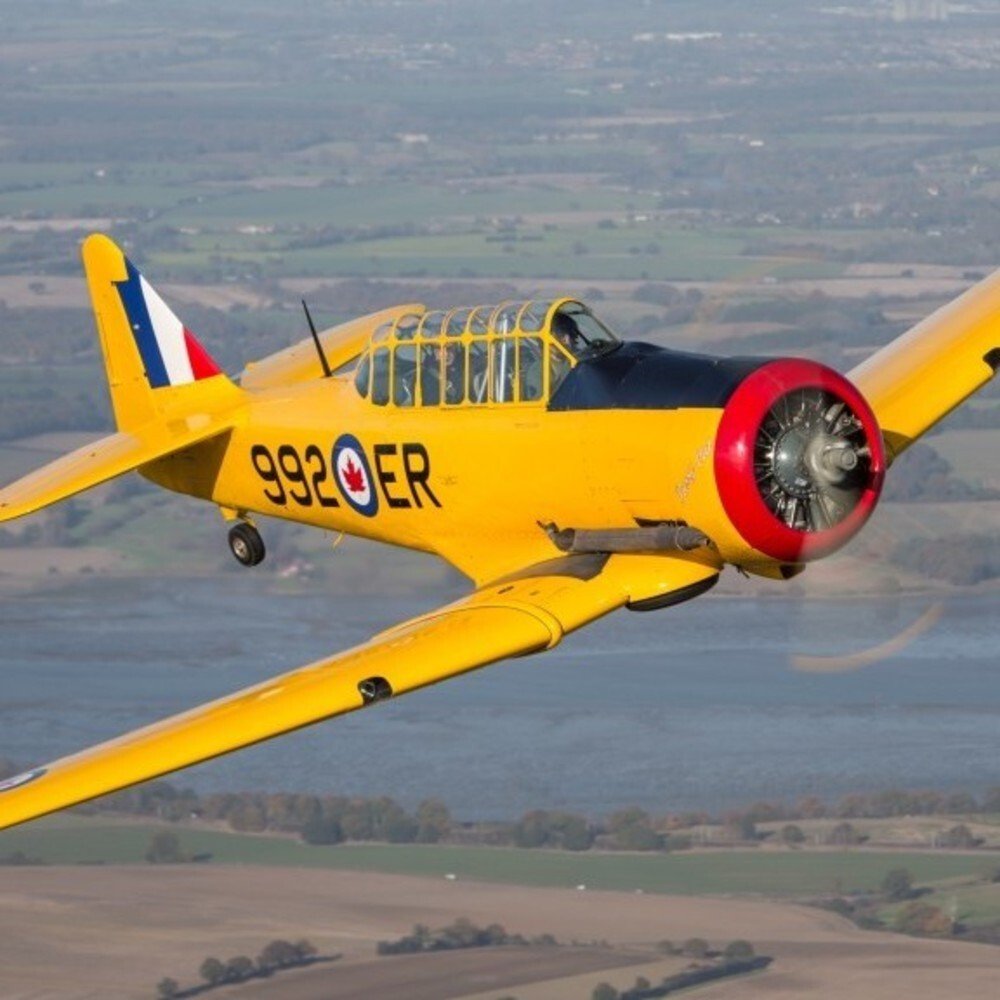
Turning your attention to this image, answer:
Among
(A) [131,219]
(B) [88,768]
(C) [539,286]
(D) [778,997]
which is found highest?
(A) [131,219]

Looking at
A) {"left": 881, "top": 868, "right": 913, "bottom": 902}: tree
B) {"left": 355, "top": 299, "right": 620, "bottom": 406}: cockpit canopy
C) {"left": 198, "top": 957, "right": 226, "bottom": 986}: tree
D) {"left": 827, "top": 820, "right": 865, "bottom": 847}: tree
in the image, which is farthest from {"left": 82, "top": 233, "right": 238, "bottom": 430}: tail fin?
{"left": 827, "top": 820, "right": 865, "bottom": 847}: tree

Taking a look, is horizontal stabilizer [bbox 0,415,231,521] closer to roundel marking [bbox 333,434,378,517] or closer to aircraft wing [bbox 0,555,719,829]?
roundel marking [bbox 333,434,378,517]

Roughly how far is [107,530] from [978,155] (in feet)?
309

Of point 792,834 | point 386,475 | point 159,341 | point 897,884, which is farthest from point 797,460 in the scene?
point 792,834

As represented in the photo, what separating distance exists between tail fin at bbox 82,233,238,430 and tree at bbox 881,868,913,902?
4289 centimetres

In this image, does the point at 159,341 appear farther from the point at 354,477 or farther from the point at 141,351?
the point at 354,477

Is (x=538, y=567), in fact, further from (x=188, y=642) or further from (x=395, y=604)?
(x=188, y=642)

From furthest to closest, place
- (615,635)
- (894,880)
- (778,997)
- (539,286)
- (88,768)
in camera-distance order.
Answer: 1. (539,286)
2. (615,635)
3. (894,880)
4. (778,997)
5. (88,768)

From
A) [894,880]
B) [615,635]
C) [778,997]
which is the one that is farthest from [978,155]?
[778,997]

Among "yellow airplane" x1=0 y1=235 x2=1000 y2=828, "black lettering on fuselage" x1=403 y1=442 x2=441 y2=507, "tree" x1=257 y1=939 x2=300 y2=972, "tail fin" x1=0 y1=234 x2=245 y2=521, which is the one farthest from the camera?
"tree" x1=257 y1=939 x2=300 y2=972

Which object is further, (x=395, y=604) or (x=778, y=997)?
(x=395, y=604)

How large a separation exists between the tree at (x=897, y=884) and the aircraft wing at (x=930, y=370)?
41940mm

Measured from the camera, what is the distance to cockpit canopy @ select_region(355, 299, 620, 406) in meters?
18.6

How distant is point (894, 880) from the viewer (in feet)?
213
